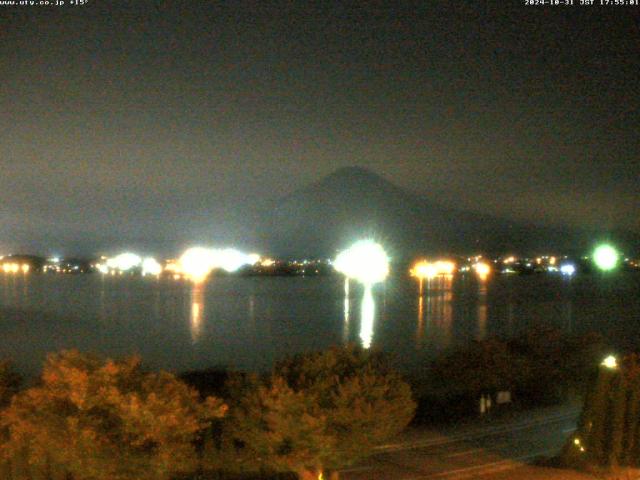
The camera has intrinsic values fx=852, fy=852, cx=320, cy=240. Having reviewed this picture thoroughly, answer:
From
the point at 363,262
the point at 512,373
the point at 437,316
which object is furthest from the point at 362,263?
the point at 512,373

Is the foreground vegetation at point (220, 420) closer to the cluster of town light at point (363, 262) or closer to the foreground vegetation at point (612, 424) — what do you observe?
the foreground vegetation at point (612, 424)

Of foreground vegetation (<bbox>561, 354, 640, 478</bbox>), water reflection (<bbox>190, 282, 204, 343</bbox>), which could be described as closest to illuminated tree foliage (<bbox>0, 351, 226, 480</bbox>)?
foreground vegetation (<bbox>561, 354, 640, 478</bbox>)

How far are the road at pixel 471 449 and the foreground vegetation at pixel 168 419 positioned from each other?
1.17 meters

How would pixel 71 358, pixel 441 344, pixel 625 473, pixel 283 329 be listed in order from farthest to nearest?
pixel 283 329 < pixel 441 344 < pixel 625 473 < pixel 71 358

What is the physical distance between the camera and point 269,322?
171ft

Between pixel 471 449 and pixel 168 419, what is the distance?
412 centimetres

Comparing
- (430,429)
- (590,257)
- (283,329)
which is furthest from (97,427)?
(590,257)

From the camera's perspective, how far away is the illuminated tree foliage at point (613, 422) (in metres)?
7.18

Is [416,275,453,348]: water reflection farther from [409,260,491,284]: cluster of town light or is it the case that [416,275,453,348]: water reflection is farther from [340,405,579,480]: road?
[409,260,491,284]: cluster of town light

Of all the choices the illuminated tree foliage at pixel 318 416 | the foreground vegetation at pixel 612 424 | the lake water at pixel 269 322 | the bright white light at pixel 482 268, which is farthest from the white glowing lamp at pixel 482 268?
the illuminated tree foliage at pixel 318 416

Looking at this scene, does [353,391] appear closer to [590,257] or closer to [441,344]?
[441,344]

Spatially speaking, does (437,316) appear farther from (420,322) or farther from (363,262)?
(363,262)

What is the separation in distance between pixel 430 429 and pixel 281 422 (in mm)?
4732

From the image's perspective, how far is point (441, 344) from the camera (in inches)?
1502
